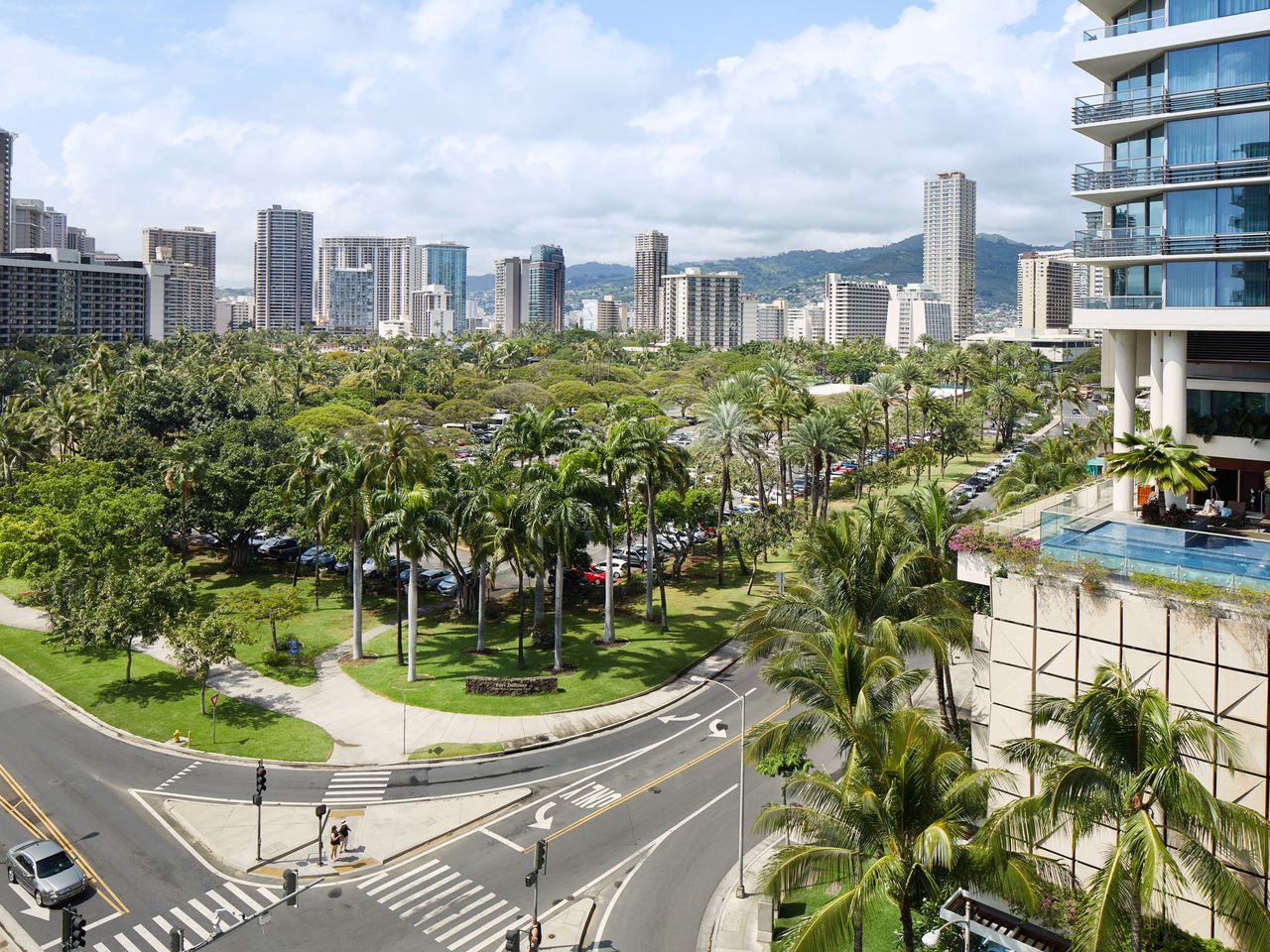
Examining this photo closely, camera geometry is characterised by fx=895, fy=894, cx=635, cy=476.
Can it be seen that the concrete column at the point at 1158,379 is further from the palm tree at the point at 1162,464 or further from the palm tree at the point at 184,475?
the palm tree at the point at 184,475

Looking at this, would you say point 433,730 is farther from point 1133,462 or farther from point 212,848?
point 1133,462

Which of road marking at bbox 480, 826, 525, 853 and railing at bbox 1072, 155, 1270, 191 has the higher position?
railing at bbox 1072, 155, 1270, 191

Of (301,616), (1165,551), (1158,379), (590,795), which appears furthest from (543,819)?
(301,616)

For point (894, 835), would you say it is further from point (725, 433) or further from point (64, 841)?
point (725, 433)

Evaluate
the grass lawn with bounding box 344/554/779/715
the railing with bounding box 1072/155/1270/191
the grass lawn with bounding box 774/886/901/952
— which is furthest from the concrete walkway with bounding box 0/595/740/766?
the railing with bounding box 1072/155/1270/191

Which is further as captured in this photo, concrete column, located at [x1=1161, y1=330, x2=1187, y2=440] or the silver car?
concrete column, located at [x1=1161, y1=330, x2=1187, y2=440]

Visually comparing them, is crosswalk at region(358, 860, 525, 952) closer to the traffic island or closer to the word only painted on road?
the traffic island
